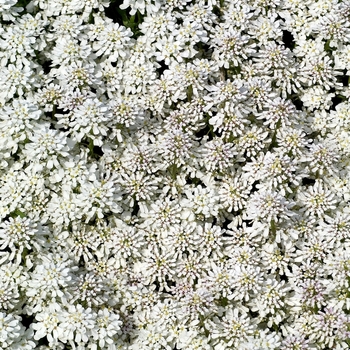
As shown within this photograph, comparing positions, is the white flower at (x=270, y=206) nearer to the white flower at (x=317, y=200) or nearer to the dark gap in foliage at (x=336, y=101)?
the white flower at (x=317, y=200)

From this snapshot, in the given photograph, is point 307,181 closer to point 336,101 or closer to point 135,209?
point 336,101

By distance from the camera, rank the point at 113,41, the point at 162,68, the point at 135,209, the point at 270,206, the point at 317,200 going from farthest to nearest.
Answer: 1. the point at 162,68
2. the point at 113,41
3. the point at 135,209
4. the point at 317,200
5. the point at 270,206

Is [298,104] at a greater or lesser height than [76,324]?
greater

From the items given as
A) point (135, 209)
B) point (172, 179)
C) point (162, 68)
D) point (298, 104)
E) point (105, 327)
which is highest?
point (162, 68)

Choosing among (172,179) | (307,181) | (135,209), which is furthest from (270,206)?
(135,209)

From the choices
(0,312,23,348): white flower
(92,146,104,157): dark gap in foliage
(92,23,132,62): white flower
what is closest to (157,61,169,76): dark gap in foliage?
(92,23,132,62): white flower

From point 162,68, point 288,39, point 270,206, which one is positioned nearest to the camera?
point 270,206

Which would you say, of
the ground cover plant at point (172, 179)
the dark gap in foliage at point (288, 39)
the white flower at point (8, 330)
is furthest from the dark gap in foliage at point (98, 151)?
the dark gap in foliage at point (288, 39)

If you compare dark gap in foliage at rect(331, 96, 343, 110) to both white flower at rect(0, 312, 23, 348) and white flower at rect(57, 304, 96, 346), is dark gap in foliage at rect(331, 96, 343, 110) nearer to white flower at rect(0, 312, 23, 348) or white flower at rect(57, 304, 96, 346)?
white flower at rect(57, 304, 96, 346)

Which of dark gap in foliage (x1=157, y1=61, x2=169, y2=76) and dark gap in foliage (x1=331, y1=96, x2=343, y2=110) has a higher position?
dark gap in foliage (x1=157, y1=61, x2=169, y2=76)
